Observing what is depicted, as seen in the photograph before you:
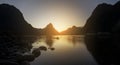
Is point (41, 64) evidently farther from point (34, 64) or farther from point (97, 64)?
point (97, 64)

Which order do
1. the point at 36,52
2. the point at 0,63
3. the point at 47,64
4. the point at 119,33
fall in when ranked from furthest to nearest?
the point at 119,33
the point at 36,52
the point at 47,64
the point at 0,63

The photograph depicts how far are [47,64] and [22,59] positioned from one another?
5.08m

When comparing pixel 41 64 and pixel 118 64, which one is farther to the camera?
pixel 41 64

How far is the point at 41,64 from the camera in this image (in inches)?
1612

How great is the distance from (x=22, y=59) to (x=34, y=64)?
273 centimetres

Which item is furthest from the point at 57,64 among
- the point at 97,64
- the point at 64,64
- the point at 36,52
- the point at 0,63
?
the point at 36,52

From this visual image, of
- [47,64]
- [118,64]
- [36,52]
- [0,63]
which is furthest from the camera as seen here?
[36,52]

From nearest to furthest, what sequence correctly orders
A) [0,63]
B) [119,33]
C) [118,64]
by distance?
[0,63] → [118,64] → [119,33]

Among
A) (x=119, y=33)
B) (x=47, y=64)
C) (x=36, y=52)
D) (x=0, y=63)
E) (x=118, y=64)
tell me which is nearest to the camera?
(x=0, y=63)

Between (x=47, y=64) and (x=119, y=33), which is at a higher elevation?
(x=119, y=33)

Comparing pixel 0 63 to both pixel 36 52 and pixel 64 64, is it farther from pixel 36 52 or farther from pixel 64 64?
pixel 36 52

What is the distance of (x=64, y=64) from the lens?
4072 cm

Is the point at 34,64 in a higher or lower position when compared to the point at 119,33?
lower

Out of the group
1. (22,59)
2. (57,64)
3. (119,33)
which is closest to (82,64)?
(57,64)
